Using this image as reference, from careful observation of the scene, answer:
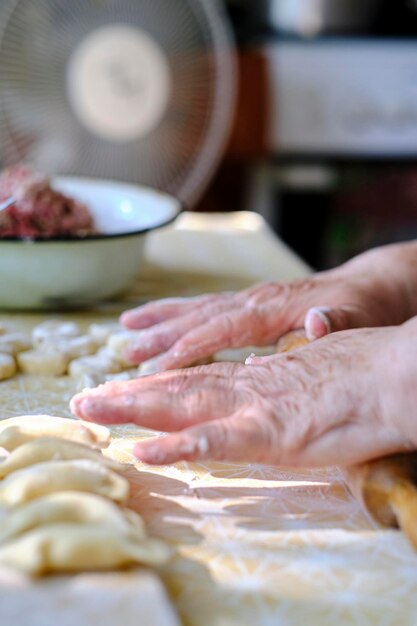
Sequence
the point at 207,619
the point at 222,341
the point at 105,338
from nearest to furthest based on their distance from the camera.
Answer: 1. the point at 207,619
2. the point at 222,341
3. the point at 105,338

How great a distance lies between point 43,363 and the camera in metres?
1.00

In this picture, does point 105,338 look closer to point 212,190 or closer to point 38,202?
point 38,202

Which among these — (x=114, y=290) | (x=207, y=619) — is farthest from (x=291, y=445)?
(x=114, y=290)

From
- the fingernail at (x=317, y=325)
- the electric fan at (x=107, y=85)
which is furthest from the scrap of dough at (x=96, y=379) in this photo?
the electric fan at (x=107, y=85)

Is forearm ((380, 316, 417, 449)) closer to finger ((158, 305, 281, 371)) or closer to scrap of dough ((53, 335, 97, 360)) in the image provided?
finger ((158, 305, 281, 371))

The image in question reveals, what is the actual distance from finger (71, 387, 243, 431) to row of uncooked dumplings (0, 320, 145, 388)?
25 centimetres

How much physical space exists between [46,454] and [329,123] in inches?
107

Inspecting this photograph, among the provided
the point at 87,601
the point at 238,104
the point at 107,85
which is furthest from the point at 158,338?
the point at 238,104

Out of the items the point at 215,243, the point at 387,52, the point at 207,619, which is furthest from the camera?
the point at 387,52

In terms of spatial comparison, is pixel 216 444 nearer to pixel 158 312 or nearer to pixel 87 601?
pixel 87 601

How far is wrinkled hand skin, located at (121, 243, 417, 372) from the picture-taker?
0.98 metres

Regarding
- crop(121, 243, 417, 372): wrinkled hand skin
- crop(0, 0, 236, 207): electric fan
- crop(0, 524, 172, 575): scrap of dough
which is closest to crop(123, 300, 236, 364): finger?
crop(121, 243, 417, 372): wrinkled hand skin

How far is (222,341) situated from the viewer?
3.27 ft

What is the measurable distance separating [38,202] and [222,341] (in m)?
0.42
